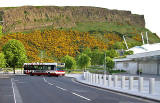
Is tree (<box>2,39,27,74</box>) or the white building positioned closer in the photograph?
the white building

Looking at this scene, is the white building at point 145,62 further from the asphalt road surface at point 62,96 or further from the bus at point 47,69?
the asphalt road surface at point 62,96

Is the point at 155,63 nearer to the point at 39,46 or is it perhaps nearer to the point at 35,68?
the point at 35,68

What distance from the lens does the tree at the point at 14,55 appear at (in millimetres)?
88875

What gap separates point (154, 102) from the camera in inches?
573

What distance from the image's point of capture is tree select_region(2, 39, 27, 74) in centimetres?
8888

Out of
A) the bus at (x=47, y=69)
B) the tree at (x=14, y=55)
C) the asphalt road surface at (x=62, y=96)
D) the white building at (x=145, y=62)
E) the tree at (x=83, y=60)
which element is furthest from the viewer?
the tree at (x=83, y=60)

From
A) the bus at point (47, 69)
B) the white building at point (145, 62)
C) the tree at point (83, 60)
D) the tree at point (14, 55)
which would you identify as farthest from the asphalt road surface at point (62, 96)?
the tree at point (83, 60)

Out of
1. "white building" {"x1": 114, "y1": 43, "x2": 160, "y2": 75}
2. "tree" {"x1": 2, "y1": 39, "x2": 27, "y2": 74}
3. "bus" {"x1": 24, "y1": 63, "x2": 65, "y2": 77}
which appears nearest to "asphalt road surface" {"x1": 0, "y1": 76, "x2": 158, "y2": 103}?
"white building" {"x1": 114, "y1": 43, "x2": 160, "y2": 75}

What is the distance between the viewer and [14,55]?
89.6 meters

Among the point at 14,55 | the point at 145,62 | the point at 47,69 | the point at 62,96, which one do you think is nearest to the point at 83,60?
the point at 14,55

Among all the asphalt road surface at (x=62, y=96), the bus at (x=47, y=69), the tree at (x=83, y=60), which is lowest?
the asphalt road surface at (x=62, y=96)

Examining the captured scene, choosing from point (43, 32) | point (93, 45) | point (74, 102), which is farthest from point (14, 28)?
point (74, 102)

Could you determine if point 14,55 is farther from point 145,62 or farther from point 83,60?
point 145,62

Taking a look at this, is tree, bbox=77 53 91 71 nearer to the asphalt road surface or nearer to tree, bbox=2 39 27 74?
tree, bbox=2 39 27 74
